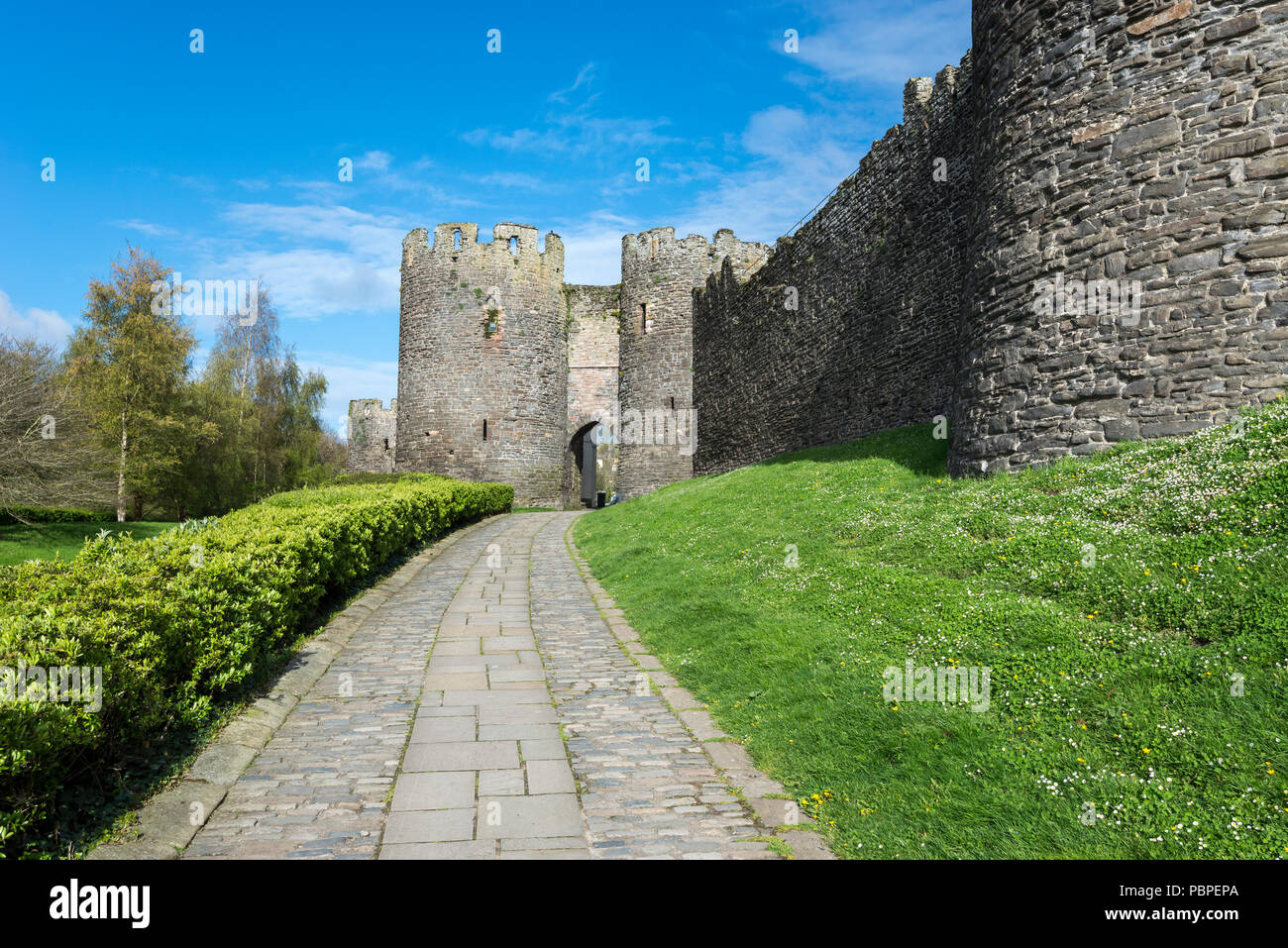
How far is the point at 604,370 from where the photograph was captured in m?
31.3

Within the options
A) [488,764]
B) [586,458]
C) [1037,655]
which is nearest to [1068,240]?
[1037,655]

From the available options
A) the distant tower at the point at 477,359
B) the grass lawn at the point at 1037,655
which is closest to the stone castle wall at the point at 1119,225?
the grass lawn at the point at 1037,655

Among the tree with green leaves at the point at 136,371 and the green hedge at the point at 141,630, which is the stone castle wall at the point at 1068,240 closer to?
the green hedge at the point at 141,630

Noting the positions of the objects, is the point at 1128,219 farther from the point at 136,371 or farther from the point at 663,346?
the point at 136,371

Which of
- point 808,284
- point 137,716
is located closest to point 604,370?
point 808,284

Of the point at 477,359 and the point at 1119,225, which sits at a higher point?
the point at 477,359

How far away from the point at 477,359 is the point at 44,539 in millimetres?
14453

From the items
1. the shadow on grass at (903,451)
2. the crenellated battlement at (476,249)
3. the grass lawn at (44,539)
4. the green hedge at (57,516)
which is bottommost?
the grass lawn at (44,539)

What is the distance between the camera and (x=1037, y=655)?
414cm

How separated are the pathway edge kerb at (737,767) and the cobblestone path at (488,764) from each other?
0.02 m

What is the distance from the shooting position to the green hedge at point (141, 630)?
9.62 ft

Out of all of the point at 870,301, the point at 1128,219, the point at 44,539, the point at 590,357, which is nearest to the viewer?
the point at 1128,219

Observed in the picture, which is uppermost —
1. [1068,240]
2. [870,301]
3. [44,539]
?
[870,301]

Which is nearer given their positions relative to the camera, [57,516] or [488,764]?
[488,764]
